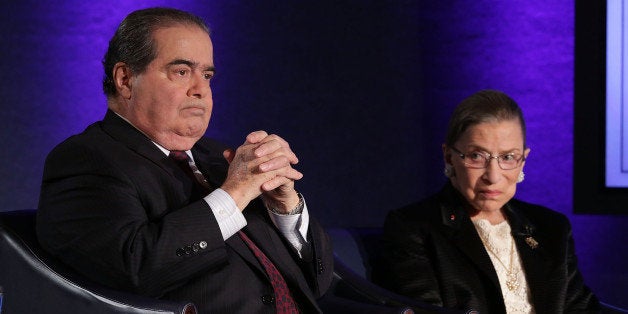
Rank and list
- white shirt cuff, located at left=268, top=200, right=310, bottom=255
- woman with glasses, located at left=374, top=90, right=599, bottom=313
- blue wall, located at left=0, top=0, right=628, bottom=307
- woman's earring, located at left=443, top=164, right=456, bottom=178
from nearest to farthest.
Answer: white shirt cuff, located at left=268, top=200, right=310, bottom=255 < woman with glasses, located at left=374, top=90, right=599, bottom=313 < woman's earring, located at left=443, top=164, right=456, bottom=178 < blue wall, located at left=0, top=0, right=628, bottom=307

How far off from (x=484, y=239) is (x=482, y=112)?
441 mm

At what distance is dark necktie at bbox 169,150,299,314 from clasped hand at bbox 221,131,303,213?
0.48 feet

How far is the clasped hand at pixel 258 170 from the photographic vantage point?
2.30 m

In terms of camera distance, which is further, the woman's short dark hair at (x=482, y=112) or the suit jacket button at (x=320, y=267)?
the woman's short dark hair at (x=482, y=112)

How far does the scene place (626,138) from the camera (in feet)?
12.4

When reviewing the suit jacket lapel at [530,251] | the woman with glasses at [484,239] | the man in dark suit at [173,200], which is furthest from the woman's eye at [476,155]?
the man in dark suit at [173,200]

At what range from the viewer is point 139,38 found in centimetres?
238

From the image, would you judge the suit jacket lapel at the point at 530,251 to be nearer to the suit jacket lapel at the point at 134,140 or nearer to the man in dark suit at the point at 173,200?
the man in dark suit at the point at 173,200

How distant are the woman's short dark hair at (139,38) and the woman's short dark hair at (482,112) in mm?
1025

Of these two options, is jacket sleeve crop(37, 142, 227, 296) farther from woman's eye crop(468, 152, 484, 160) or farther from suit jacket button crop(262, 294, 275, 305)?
woman's eye crop(468, 152, 484, 160)

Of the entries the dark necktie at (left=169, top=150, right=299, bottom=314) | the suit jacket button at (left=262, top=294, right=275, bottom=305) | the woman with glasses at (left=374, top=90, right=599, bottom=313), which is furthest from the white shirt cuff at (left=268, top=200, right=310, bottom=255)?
the woman with glasses at (left=374, top=90, right=599, bottom=313)

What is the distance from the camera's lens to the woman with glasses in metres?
2.89

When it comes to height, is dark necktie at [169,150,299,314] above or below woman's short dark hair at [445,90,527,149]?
below

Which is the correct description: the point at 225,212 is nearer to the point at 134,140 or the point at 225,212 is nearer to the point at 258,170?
the point at 258,170
